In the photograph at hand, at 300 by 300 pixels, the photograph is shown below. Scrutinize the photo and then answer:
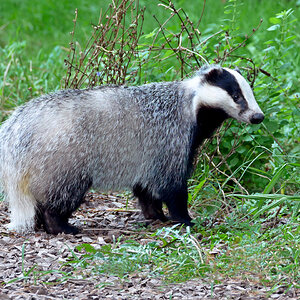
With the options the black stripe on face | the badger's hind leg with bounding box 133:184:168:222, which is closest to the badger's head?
the black stripe on face

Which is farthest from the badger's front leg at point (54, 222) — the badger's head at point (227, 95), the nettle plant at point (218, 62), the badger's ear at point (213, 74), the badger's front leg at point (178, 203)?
the badger's ear at point (213, 74)

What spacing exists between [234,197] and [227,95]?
100cm

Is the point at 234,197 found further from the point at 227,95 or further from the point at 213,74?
the point at 213,74

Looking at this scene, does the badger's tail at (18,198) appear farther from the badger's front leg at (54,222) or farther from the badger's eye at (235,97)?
the badger's eye at (235,97)

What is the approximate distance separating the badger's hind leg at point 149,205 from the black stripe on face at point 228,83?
1.14 meters

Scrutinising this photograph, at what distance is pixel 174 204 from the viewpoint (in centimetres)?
544

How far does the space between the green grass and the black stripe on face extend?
0.54 meters

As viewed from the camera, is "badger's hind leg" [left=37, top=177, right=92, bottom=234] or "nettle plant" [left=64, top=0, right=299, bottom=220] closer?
"badger's hind leg" [left=37, top=177, right=92, bottom=234]

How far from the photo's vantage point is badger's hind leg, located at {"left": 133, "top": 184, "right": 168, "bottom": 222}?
5688 mm

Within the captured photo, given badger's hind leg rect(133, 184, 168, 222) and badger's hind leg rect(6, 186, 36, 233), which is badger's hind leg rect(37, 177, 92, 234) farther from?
badger's hind leg rect(133, 184, 168, 222)

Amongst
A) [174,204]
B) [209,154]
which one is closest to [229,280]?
[174,204]

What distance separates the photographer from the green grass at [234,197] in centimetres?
419

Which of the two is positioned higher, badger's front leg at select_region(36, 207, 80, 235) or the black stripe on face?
the black stripe on face

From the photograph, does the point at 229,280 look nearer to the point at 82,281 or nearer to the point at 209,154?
the point at 82,281
